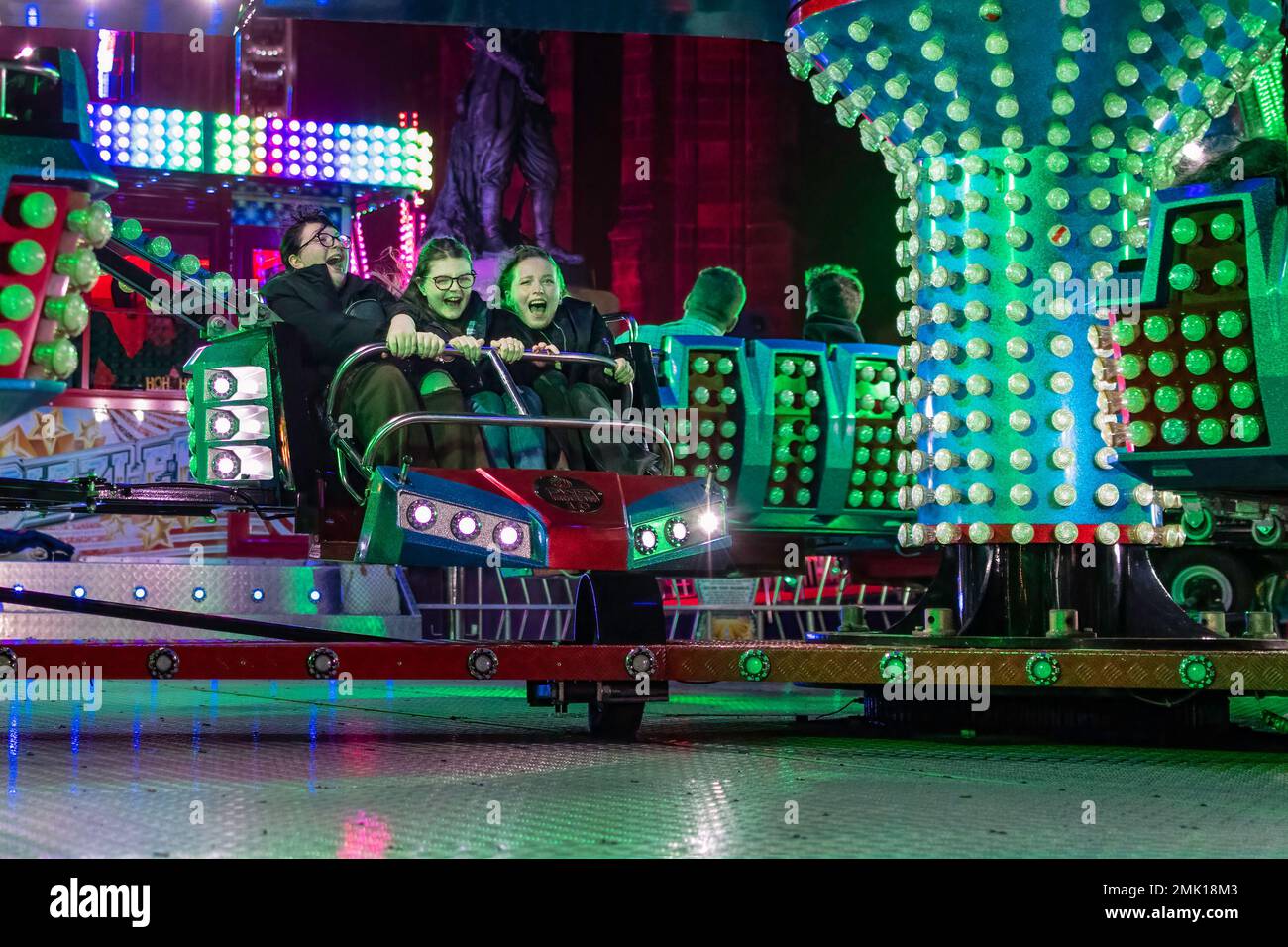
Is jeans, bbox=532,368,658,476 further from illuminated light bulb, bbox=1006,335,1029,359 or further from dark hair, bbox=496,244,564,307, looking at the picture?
illuminated light bulb, bbox=1006,335,1029,359

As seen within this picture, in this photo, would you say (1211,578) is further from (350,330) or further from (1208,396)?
(350,330)

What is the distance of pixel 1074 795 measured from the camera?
3.71m

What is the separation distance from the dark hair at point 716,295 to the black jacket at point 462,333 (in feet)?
9.07

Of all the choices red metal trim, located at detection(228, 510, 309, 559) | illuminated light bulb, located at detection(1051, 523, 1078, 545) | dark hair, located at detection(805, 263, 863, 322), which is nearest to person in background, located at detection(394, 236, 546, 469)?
illuminated light bulb, located at detection(1051, 523, 1078, 545)

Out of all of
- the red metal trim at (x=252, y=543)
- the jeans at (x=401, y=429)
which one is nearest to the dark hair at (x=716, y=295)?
the jeans at (x=401, y=429)

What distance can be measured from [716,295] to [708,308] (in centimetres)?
8

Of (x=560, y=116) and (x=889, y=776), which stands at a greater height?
(x=560, y=116)

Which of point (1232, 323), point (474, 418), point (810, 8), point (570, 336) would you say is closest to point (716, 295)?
point (570, 336)

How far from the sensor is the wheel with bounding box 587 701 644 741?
491cm

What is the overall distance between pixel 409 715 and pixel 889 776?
240 cm

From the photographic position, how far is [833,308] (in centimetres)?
886

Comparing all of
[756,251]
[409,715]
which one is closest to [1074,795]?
[409,715]
